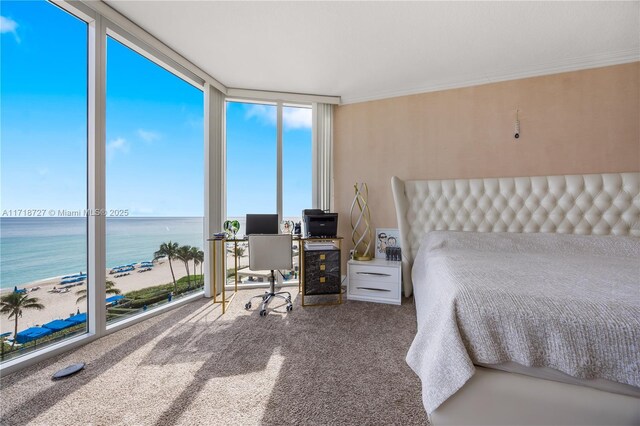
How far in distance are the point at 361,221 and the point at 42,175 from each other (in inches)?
120

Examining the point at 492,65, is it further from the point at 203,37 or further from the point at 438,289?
the point at 203,37

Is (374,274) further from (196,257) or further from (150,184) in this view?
(150,184)

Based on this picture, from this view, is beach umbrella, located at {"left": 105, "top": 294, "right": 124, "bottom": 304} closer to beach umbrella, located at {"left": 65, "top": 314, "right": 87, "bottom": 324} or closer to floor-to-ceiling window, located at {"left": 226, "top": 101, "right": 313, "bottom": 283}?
beach umbrella, located at {"left": 65, "top": 314, "right": 87, "bottom": 324}

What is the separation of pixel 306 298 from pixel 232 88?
2874 mm

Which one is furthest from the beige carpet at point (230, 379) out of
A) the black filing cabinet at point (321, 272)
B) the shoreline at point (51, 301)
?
the black filing cabinet at point (321, 272)

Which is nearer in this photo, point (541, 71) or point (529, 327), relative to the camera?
point (529, 327)

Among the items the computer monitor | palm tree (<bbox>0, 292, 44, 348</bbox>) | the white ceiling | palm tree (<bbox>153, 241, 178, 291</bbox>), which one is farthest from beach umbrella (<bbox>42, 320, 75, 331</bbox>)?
the white ceiling

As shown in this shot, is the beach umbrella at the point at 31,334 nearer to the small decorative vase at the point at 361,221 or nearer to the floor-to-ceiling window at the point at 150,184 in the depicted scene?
the floor-to-ceiling window at the point at 150,184

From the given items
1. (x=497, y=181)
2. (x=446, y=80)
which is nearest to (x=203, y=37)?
(x=446, y=80)

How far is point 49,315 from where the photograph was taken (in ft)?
5.99

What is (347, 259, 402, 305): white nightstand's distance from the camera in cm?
275

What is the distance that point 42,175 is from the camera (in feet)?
5.76

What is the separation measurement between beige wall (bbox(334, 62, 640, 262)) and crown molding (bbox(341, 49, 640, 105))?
0.05 metres

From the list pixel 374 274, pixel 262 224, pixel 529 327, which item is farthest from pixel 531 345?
pixel 262 224
